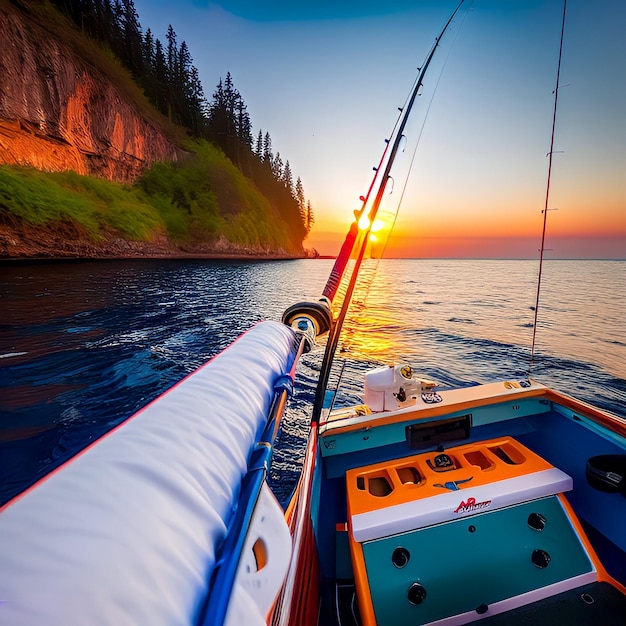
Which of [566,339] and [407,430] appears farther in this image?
[566,339]

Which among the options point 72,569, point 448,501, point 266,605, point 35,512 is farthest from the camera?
point 448,501

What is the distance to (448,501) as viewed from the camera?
2396 mm

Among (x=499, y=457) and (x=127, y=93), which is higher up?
(x=127, y=93)

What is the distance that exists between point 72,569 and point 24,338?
10.8m

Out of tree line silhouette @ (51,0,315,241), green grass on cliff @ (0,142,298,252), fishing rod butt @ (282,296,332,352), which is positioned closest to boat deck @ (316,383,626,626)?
fishing rod butt @ (282,296,332,352)

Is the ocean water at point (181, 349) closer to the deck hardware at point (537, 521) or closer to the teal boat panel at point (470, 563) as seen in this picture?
the teal boat panel at point (470, 563)

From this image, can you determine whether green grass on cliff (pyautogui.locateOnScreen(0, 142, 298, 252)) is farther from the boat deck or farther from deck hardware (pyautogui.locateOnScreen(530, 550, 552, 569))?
deck hardware (pyautogui.locateOnScreen(530, 550, 552, 569))

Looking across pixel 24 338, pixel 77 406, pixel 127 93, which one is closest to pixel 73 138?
pixel 127 93

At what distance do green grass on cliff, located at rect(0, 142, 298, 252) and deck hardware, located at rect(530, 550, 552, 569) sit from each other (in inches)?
1195

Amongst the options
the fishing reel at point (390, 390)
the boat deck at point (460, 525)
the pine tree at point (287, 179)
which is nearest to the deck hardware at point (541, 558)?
the boat deck at point (460, 525)

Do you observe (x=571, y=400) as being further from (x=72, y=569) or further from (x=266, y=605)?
(x=72, y=569)

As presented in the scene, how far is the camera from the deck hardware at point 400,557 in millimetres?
2236

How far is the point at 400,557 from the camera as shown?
226 centimetres

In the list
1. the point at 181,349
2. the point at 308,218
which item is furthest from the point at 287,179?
the point at 181,349
